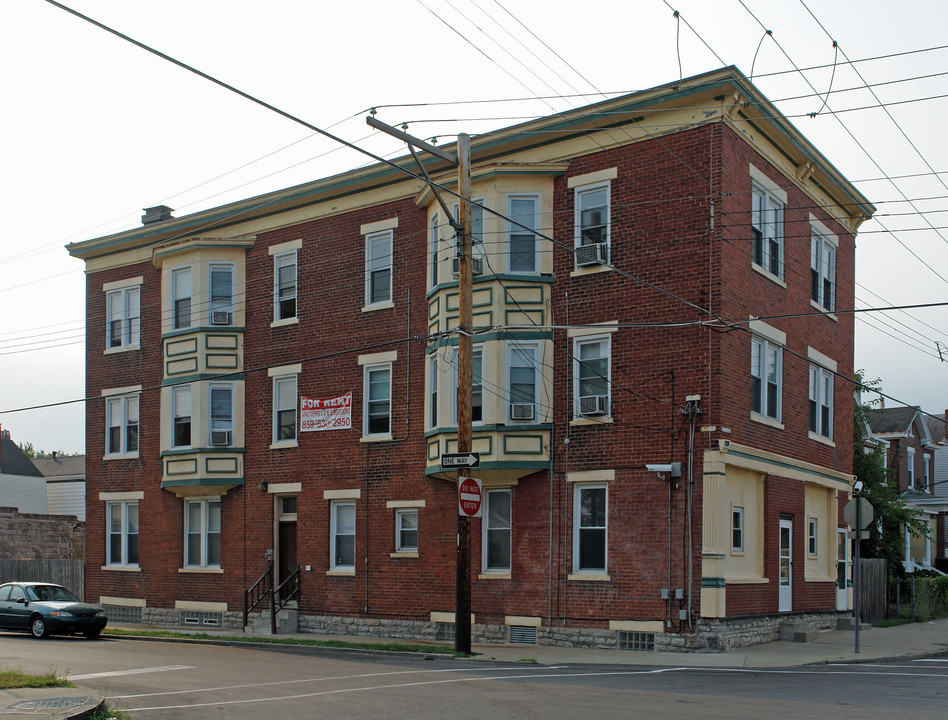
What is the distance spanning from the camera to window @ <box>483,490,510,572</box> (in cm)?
2319

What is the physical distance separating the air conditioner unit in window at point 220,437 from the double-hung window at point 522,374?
8.96m

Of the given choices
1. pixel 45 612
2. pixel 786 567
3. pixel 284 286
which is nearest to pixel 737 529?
pixel 786 567

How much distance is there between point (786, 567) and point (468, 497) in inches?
344

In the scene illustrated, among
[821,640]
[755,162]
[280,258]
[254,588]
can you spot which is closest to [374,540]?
[254,588]

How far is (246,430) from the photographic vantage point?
27953 millimetres

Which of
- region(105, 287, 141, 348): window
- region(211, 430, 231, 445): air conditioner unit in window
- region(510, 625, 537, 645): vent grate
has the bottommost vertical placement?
region(510, 625, 537, 645): vent grate

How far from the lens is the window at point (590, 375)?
22.0 metres

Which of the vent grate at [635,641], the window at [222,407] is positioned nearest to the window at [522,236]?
the vent grate at [635,641]

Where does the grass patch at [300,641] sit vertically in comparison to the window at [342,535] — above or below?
below

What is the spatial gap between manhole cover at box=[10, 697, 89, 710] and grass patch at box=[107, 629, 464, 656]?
803 centimetres

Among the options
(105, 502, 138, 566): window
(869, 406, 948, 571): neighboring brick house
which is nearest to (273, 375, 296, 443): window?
(105, 502, 138, 566): window

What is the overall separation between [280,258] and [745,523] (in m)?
13.6

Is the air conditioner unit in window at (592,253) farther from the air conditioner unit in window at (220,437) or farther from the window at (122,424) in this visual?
the window at (122,424)

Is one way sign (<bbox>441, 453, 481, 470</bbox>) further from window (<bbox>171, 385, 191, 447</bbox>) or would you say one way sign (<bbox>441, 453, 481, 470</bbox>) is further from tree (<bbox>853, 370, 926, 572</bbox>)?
tree (<bbox>853, 370, 926, 572</bbox>)
